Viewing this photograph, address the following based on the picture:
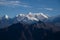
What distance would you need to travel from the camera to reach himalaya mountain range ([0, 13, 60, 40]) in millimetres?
4812

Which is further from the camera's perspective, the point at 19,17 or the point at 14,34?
the point at 14,34

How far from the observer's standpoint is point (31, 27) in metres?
5.07

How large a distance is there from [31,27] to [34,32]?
0.88ft

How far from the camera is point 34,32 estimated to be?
5.24m

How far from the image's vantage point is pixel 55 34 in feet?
17.7

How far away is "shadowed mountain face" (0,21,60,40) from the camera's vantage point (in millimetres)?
5047

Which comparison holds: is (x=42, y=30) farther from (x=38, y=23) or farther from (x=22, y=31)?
(x=22, y=31)

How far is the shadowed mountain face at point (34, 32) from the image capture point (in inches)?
199

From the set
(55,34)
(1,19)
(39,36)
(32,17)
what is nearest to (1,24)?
(1,19)

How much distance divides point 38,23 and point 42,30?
39 cm

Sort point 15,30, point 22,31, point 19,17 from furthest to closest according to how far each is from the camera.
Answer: point 15,30 < point 22,31 < point 19,17

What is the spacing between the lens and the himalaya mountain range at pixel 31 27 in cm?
481

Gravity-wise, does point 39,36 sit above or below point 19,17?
below

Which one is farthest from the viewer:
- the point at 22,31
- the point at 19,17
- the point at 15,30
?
the point at 15,30
